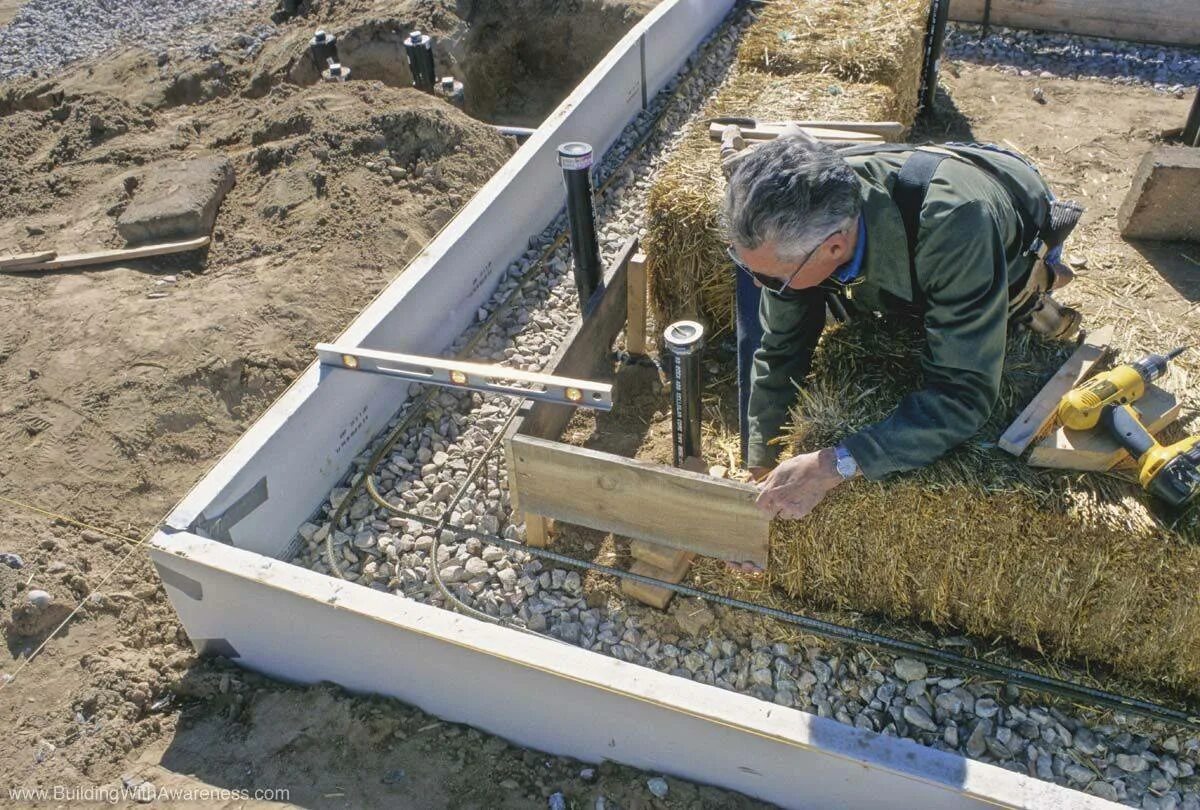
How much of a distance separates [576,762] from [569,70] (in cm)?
756

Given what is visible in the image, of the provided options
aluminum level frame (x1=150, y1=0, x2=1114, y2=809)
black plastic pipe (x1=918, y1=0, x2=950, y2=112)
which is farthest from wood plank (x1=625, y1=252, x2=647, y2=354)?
black plastic pipe (x1=918, y1=0, x2=950, y2=112)

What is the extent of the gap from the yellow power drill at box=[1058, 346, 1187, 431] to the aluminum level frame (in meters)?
1.24

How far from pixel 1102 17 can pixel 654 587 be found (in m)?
8.17

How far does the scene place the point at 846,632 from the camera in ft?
11.8

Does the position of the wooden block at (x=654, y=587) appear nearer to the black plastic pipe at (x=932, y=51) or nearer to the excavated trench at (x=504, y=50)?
the black plastic pipe at (x=932, y=51)

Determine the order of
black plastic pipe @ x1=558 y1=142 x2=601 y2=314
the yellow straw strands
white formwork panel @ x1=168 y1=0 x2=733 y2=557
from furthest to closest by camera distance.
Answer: the yellow straw strands < black plastic pipe @ x1=558 y1=142 x2=601 y2=314 < white formwork panel @ x1=168 y1=0 x2=733 y2=557

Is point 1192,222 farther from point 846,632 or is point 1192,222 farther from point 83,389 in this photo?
point 83,389

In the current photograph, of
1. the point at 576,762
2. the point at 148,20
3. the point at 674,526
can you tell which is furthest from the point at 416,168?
the point at 148,20

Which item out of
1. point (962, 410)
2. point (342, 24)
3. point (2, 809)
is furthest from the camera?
point (342, 24)

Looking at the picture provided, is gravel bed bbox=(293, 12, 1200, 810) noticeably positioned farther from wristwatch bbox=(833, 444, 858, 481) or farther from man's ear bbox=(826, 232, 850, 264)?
man's ear bbox=(826, 232, 850, 264)

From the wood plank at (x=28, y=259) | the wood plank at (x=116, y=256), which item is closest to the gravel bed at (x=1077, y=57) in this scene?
the wood plank at (x=116, y=256)

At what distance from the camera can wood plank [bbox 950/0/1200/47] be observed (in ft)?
27.7

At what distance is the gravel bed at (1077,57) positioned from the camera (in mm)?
8164

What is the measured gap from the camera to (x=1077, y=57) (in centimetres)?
853
